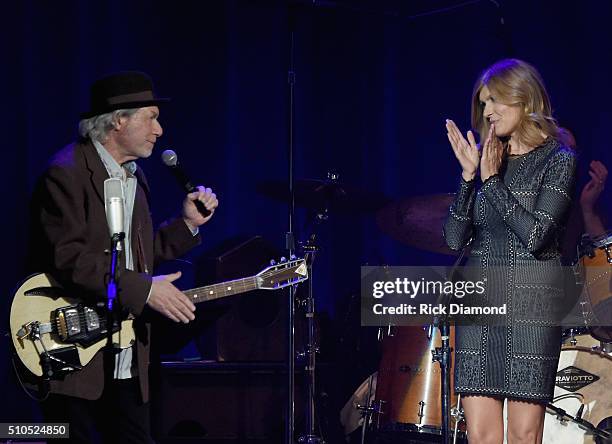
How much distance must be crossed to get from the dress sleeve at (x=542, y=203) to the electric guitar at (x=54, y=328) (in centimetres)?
142

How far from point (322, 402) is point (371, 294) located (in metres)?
0.76

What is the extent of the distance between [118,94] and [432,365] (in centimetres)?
258

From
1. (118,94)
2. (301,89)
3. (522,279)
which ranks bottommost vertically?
(522,279)

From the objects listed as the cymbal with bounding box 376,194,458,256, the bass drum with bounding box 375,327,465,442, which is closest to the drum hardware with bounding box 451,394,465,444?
the bass drum with bounding box 375,327,465,442

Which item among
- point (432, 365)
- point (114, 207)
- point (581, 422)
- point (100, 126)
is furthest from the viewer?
point (432, 365)

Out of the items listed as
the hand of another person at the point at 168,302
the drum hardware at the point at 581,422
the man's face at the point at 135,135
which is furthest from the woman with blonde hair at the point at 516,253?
the drum hardware at the point at 581,422

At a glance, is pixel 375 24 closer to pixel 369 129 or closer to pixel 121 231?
pixel 369 129

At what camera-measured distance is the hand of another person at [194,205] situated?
3.58 m

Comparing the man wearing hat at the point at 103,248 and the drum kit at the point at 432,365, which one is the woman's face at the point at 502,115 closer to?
the man wearing hat at the point at 103,248

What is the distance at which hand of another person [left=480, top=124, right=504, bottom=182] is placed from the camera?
293 centimetres

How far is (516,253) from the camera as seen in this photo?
9.44 feet

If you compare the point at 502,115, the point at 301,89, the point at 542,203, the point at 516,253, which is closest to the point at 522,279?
the point at 516,253

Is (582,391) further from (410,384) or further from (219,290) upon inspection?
(219,290)

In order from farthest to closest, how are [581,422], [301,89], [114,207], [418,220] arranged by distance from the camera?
[301,89] < [418,220] < [581,422] < [114,207]
